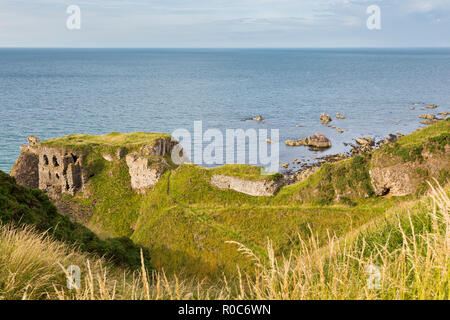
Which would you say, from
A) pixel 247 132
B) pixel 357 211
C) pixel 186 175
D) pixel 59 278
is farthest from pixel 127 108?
pixel 59 278

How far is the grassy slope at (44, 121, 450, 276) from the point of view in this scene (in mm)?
27328

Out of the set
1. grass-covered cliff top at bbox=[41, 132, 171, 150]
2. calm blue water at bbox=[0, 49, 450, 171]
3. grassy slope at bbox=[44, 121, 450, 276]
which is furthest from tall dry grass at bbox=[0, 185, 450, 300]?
calm blue water at bbox=[0, 49, 450, 171]

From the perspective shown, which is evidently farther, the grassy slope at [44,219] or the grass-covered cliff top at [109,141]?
the grass-covered cliff top at [109,141]

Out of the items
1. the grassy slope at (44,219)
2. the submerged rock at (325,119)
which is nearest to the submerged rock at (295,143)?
the submerged rock at (325,119)

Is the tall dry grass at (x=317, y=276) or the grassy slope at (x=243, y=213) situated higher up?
the tall dry grass at (x=317, y=276)

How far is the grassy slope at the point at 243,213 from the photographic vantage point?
27.3 m

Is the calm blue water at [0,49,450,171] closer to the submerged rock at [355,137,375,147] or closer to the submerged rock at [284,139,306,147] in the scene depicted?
the submerged rock at [284,139,306,147]

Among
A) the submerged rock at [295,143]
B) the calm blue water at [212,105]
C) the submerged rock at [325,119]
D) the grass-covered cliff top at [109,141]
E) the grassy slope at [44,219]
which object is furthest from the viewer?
the submerged rock at [325,119]

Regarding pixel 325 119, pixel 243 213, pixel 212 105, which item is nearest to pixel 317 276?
pixel 243 213

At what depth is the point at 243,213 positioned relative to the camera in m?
31.0

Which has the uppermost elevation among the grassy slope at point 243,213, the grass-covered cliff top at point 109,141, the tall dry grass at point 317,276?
the tall dry grass at point 317,276

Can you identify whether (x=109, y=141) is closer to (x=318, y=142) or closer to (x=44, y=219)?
(x=44, y=219)

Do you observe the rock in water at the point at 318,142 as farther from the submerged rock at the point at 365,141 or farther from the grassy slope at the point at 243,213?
the grassy slope at the point at 243,213
